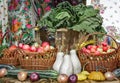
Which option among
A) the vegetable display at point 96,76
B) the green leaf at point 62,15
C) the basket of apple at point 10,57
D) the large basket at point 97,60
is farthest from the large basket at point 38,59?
the green leaf at point 62,15

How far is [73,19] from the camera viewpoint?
2.88m

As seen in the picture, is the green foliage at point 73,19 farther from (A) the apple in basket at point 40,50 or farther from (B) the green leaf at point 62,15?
(A) the apple in basket at point 40,50

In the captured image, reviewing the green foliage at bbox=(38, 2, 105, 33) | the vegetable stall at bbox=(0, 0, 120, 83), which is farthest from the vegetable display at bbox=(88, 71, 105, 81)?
the green foliage at bbox=(38, 2, 105, 33)

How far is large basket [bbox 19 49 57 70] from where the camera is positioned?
8.13 feet

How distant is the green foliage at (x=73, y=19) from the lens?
113 inches

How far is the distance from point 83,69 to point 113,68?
0.78 ft

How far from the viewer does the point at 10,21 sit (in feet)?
15.7

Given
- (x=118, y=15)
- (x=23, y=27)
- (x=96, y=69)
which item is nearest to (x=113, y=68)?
(x=96, y=69)

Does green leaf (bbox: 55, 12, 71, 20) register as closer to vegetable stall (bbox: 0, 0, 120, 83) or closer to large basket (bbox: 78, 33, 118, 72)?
vegetable stall (bbox: 0, 0, 120, 83)

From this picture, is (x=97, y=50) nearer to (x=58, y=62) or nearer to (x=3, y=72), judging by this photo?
(x=58, y=62)

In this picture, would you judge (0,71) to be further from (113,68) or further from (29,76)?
(113,68)

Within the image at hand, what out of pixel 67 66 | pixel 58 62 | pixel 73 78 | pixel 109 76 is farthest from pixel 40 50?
pixel 109 76

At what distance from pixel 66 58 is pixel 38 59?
0.24 metres

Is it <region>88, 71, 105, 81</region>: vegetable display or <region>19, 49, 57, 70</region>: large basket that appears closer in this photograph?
<region>88, 71, 105, 81</region>: vegetable display
